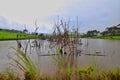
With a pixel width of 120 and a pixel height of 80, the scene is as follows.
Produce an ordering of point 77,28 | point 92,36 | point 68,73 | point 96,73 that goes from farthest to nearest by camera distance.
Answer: point 92,36 → point 96,73 → point 77,28 → point 68,73

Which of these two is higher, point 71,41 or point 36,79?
point 71,41

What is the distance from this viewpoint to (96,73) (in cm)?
512

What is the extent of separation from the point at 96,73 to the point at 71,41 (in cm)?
161

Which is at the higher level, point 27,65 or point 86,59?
point 27,65

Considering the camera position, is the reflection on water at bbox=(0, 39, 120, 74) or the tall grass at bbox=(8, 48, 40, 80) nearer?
the tall grass at bbox=(8, 48, 40, 80)

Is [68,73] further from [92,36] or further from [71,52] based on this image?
[92,36]

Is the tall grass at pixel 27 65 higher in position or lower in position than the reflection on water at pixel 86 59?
higher

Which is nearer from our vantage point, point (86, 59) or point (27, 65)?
point (27, 65)

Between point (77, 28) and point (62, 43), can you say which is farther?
point (77, 28)

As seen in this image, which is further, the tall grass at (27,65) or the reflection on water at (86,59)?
the reflection on water at (86,59)

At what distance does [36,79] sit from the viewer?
3.74 meters

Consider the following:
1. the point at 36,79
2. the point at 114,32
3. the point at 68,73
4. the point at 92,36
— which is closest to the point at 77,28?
the point at 68,73

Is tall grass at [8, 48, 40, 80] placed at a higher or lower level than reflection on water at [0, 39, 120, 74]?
higher

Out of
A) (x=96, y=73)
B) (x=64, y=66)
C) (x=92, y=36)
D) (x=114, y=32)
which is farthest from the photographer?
(x=92, y=36)
